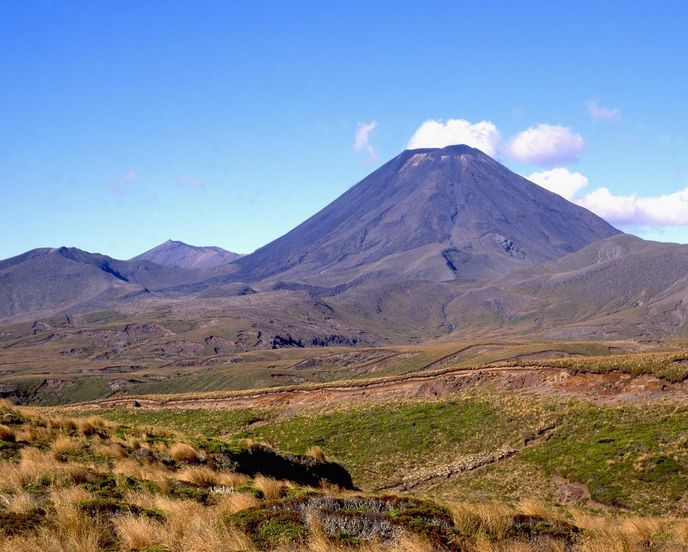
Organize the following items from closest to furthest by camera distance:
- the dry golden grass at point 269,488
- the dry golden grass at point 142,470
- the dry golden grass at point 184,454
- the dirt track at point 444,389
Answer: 1. the dry golden grass at point 269,488
2. the dry golden grass at point 142,470
3. the dry golden grass at point 184,454
4. the dirt track at point 444,389

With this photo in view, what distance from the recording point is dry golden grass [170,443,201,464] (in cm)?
1391

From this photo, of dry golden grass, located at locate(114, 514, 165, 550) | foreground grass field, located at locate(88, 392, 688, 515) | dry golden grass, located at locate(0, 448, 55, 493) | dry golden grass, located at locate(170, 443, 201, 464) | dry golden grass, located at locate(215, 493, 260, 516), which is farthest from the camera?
foreground grass field, located at locate(88, 392, 688, 515)

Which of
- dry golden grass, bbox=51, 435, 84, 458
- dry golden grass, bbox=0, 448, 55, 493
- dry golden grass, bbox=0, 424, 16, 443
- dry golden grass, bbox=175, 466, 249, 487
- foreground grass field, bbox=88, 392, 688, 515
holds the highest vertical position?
dry golden grass, bbox=0, 424, 16, 443

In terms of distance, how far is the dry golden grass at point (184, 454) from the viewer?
13.9 meters

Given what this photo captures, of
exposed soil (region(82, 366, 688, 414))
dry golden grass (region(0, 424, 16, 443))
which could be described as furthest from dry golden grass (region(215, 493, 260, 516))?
exposed soil (region(82, 366, 688, 414))

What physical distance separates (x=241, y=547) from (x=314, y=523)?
1.03 m

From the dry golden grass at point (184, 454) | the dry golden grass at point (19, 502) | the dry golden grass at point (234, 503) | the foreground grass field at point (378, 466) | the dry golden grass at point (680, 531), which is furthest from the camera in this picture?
the dry golden grass at point (184, 454)

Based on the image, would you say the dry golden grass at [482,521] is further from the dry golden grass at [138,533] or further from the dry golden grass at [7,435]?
the dry golden grass at [7,435]

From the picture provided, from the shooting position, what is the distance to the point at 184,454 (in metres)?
14.0

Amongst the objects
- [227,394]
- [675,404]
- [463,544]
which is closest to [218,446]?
[463,544]

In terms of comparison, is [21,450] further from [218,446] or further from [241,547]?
[241,547]

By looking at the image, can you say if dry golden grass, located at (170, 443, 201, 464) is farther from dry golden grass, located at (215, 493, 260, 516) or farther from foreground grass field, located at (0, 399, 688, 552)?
dry golden grass, located at (215, 493, 260, 516)

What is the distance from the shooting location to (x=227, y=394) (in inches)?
1501

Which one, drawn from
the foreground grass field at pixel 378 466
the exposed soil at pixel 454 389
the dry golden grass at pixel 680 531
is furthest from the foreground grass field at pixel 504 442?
the dry golden grass at pixel 680 531
